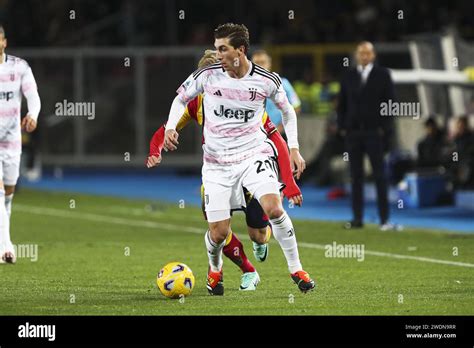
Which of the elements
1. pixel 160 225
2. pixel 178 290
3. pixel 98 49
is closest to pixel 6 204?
pixel 178 290

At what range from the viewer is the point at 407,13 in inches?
1283

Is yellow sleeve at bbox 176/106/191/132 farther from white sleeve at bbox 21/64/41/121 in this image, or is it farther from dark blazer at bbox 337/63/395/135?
dark blazer at bbox 337/63/395/135

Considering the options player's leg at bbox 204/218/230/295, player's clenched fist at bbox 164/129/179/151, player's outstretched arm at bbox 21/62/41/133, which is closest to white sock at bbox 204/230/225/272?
player's leg at bbox 204/218/230/295

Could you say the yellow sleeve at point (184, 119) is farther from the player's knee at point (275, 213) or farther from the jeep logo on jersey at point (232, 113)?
the player's knee at point (275, 213)

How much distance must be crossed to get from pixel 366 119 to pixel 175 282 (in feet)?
24.2

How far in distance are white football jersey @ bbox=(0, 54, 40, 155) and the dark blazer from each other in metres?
5.53

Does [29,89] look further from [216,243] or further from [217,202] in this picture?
[217,202]

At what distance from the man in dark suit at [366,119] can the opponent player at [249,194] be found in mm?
6503

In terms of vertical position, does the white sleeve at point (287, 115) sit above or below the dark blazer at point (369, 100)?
below

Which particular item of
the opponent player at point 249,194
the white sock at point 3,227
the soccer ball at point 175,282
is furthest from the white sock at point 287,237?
the white sock at point 3,227

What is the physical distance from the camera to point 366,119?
58.5 ft

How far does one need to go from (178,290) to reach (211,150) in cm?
118

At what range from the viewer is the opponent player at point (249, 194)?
11.0 m

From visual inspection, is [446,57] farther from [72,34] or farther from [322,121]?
[72,34]
